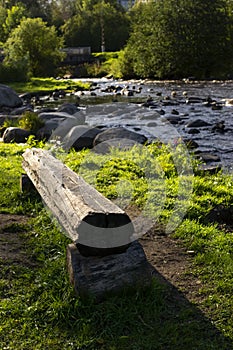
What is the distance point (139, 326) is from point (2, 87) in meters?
21.6

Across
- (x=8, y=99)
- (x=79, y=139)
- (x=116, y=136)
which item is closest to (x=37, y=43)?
(x=8, y=99)

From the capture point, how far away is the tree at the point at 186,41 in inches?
1585

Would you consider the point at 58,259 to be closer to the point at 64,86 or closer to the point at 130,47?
the point at 64,86

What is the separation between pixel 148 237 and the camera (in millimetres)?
5367

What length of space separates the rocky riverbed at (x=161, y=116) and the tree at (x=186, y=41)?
14.0 metres

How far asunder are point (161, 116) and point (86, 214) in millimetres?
14581

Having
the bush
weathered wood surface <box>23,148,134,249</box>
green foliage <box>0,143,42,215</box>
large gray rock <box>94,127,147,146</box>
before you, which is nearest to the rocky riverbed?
large gray rock <box>94,127,147,146</box>

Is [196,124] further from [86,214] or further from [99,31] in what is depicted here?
[99,31]

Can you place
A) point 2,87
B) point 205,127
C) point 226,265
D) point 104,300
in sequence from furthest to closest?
point 2,87
point 205,127
point 226,265
point 104,300

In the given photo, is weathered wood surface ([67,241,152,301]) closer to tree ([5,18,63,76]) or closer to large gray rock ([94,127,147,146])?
large gray rock ([94,127,147,146])

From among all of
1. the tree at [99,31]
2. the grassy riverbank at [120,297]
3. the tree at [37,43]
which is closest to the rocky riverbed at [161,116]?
the grassy riverbank at [120,297]

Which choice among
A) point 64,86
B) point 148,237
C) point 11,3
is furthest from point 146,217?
point 11,3

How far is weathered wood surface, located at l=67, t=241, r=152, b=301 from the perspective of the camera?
12.4ft

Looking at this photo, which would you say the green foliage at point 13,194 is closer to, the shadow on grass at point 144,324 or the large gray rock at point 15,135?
the shadow on grass at point 144,324
